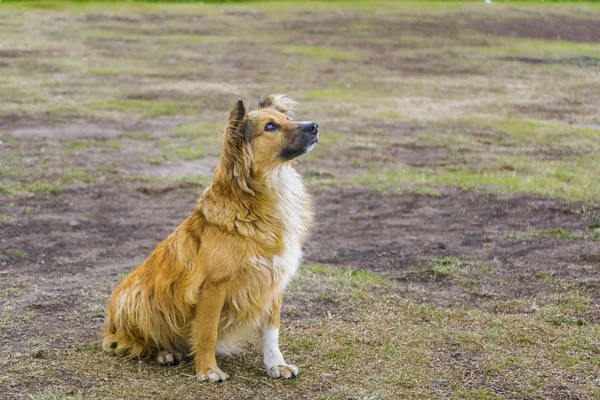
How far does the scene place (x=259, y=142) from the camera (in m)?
5.78

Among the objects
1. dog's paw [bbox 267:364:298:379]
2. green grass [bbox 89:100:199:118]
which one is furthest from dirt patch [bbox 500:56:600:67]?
dog's paw [bbox 267:364:298:379]

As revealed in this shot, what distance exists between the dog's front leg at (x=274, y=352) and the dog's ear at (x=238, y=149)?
912 mm

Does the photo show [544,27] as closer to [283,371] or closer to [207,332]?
[283,371]

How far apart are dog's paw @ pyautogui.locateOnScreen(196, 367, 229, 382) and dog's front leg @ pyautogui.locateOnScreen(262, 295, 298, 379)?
0.36m

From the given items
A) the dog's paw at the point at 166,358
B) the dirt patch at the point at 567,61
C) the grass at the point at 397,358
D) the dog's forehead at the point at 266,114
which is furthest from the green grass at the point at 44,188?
the dirt patch at the point at 567,61

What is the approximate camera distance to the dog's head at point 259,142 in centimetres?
570

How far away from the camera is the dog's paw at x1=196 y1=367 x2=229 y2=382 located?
5.60 metres

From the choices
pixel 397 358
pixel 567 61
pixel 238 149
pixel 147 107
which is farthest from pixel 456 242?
pixel 567 61

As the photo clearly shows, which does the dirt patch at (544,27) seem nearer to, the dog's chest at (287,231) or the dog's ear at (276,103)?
the dog's ear at (276,103)

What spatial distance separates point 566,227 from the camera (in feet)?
34.2

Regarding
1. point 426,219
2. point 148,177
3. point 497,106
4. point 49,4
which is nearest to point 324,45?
point 497,106

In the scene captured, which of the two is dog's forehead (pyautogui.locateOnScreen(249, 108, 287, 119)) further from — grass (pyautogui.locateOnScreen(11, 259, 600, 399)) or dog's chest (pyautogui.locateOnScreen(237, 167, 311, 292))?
grass (pyautogui.locateOnScreen(11, 259, 600, 399))

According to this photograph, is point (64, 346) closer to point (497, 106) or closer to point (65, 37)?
point (497, 106)

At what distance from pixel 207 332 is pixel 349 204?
22.9 ft
